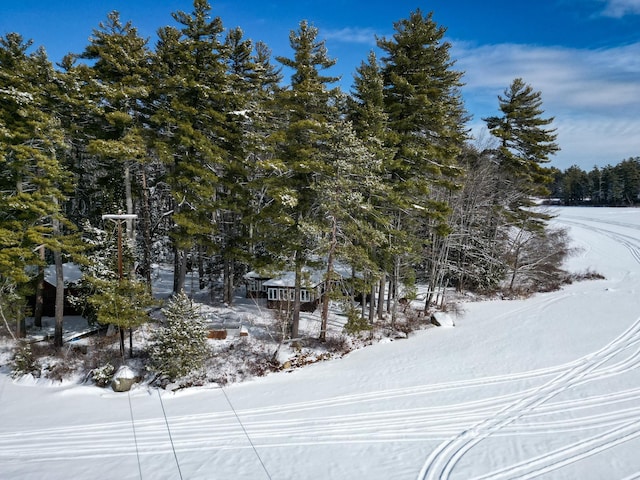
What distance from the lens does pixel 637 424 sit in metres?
10.2

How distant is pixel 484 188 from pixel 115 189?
73.5 ft

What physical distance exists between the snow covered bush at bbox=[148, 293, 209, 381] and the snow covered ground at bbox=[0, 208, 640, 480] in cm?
88

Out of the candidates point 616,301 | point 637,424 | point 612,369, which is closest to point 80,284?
point 637,424

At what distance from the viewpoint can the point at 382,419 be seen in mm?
11672

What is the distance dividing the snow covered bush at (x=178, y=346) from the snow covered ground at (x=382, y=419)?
883 mm

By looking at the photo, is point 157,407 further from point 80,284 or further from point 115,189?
point 115,189

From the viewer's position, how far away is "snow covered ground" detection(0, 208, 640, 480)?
30.3ft

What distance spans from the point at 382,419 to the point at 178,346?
823 cm

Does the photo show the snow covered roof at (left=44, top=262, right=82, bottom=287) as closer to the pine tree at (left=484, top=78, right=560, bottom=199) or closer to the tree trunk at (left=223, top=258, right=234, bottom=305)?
the tree trunk at (left=223, top=258, right=234, bottom=305)

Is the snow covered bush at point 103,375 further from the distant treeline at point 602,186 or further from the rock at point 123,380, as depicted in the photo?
the distant treeline at point 602,186

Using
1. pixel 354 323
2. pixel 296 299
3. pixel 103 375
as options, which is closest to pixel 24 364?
pixel 103 375

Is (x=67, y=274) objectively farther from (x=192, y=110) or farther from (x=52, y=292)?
(x=192, y=110)

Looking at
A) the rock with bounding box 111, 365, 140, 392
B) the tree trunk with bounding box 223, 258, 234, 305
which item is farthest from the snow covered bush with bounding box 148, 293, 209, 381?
the tree trunk with bounding box 223, 258, 234, 305

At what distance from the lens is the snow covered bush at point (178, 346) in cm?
1458
